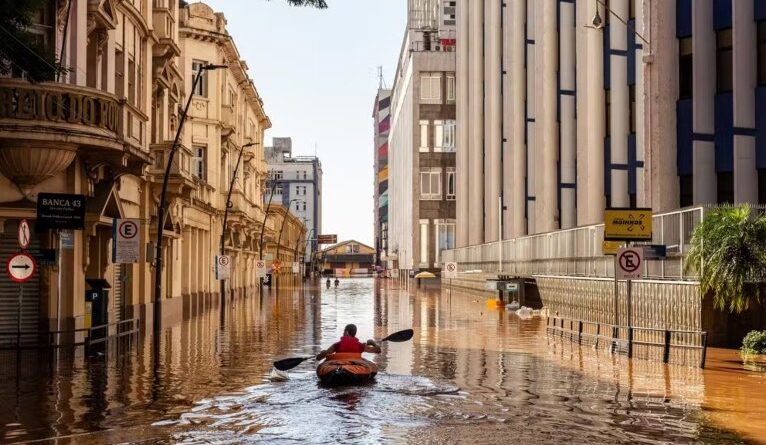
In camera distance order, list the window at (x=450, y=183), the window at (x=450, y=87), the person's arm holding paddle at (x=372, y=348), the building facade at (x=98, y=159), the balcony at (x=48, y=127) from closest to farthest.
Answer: the person's arm holding paddle at (x=372, y=348) < the balcony at (x=48, y=127) < the building facade at (x=98, y=159) < the window at (x=450, y=183) < the window at (x=450, y=87)

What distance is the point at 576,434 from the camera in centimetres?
1458

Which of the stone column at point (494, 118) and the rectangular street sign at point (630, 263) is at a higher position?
the stone column at point (494, 118)

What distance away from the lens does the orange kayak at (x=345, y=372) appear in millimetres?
20469

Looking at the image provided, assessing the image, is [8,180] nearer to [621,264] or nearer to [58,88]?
[58,88]

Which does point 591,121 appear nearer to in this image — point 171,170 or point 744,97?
point 744,97

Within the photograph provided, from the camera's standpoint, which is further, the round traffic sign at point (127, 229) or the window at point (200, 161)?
the window at point (200, 161)

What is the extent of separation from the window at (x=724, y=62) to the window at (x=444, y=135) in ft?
318

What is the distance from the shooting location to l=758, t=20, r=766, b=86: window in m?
36.6

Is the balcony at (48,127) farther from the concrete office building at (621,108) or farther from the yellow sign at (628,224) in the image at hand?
the concrete office building at (621,108)

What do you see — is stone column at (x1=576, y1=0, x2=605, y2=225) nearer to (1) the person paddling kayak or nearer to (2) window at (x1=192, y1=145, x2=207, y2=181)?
(2) window at (x1=192, y1=145, x2=207, y2=181)

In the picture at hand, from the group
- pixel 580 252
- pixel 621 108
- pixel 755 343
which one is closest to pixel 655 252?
pixel 755 343

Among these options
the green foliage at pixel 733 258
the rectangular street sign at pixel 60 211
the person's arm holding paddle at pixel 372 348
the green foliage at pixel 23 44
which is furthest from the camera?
the green foliage at pixel 733 258

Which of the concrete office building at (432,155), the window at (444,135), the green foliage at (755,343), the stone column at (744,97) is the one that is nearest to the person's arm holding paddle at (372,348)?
the green foliage at (755,343)

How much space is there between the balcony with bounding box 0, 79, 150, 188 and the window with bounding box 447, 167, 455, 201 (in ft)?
351
